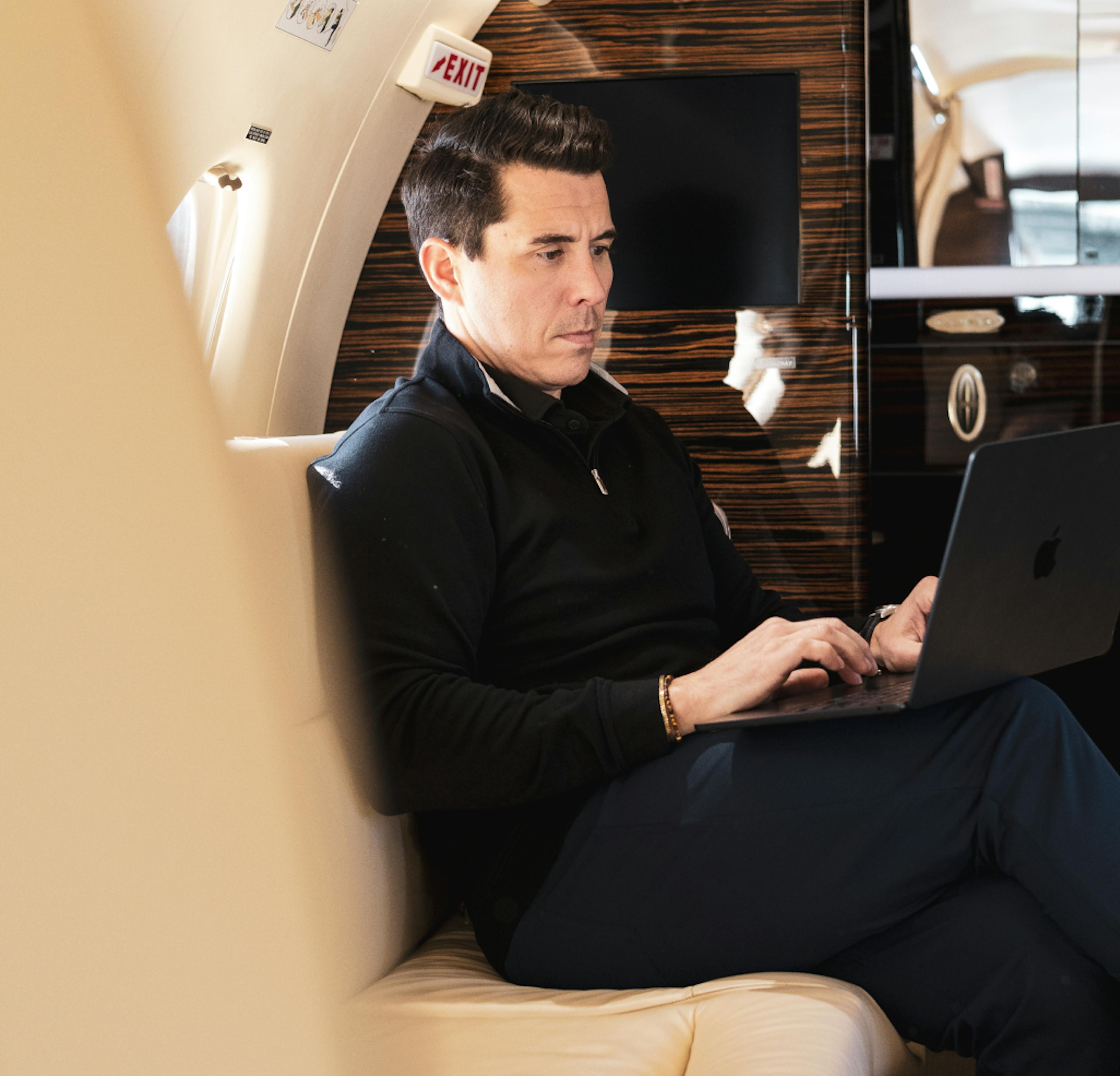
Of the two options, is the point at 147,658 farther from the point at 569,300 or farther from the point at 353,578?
the point at 569,300

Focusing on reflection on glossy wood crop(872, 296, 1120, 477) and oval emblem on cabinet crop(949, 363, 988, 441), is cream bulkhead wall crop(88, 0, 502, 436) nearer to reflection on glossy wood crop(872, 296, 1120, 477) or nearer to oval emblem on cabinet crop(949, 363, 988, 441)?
reflection on glossy wood crop(872, 296, 1120, 477)

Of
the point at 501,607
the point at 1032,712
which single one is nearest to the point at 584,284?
the point at 501,607

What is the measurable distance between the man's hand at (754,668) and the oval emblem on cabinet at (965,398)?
160 centimetres

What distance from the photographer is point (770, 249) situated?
8.19 ft

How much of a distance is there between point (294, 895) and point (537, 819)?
1130mm

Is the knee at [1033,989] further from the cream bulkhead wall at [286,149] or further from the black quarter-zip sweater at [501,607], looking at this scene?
the cream bulkhead wall at [286,149]

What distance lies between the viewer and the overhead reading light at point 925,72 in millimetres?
2535

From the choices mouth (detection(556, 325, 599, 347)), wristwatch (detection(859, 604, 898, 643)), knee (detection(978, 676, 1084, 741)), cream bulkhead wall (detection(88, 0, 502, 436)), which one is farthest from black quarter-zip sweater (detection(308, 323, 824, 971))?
cream bulkhead wall (detection(88, 0, 502, 436))

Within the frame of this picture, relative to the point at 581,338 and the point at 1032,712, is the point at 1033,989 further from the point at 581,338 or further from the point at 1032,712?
the point at 581,338

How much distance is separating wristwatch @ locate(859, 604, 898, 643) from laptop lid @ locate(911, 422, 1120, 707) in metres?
0.32

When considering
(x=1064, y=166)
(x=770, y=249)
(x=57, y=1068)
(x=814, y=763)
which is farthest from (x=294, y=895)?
(x=1064, y=166)

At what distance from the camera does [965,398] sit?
270 cm

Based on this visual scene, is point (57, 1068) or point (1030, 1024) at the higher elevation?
point (57, 1068)

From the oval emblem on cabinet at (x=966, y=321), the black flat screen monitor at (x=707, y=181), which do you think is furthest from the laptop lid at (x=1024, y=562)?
the oval emblem on cabinet at (x=966, y=321)
